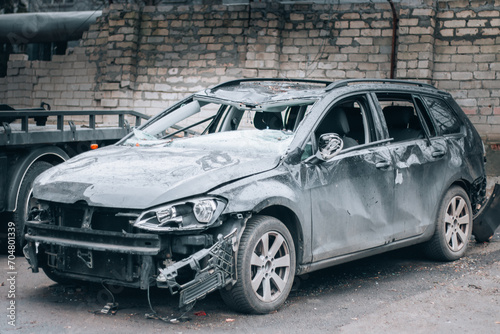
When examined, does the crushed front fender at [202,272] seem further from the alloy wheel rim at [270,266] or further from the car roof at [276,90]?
the car roof at [276,90]

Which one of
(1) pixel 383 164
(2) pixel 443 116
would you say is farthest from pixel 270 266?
(2) pixel 443 116

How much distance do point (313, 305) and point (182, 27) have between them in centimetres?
1282

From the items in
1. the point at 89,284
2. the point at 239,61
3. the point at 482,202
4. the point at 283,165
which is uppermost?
the point at 239,61

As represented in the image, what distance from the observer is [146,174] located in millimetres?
4785

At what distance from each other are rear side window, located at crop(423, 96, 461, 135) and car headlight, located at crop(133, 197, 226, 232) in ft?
10.6

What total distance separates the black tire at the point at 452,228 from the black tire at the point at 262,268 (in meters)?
2.16

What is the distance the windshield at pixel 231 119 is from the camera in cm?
581

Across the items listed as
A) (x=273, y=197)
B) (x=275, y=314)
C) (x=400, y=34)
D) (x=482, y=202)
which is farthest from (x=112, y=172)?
(x=400, y=34)

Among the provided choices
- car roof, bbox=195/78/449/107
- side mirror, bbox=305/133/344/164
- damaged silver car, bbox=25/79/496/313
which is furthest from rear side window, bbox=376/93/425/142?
side mirror, bbox=305/133/344/164

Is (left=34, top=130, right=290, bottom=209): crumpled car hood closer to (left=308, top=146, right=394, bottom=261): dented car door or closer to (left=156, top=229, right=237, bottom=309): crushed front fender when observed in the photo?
(left=156, top=229, right=237, bottom=309): crushed front fender

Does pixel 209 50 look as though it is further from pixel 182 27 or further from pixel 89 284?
pixel 89 284

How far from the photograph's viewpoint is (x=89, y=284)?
571 centimetres

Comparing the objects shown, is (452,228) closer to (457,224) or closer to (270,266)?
(457,224)

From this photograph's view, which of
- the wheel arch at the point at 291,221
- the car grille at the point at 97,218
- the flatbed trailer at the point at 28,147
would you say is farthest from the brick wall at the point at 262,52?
the car grille at the point at 97,218
